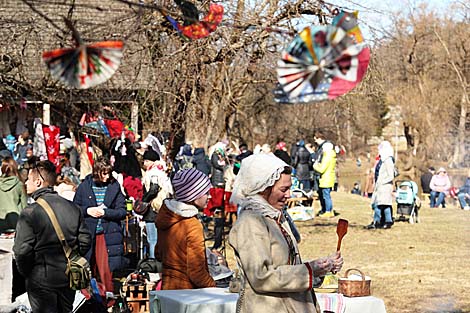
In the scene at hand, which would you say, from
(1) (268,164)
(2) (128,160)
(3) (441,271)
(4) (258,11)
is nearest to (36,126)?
(2) (128,160)

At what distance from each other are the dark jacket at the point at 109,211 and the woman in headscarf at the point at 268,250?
15.6 ft

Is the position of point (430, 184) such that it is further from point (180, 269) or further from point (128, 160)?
point (180, 269)

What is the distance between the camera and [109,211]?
8844 mm

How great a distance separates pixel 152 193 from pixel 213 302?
5662 mm

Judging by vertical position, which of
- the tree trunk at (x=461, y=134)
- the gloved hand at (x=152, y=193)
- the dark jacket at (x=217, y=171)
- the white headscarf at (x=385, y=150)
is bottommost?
the gloved hand at (x=152, y=193)

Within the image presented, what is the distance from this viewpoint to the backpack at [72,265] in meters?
5.91

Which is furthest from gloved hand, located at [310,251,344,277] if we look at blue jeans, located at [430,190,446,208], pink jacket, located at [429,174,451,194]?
blue jeans, located at [430,190,446,208]

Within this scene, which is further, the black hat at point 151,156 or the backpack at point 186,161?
the backpack at point 186,161

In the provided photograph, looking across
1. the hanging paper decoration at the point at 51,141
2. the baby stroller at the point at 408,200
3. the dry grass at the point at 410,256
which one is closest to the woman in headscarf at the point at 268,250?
the dry grass at the point at 410,256

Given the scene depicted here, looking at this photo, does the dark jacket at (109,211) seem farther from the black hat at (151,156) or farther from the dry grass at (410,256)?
the dry grass at (410,256)

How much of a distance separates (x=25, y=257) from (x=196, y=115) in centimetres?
711

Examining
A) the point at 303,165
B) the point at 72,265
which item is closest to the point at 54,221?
the point at 72,265

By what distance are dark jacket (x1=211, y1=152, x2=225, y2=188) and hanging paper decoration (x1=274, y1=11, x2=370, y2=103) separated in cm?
1292

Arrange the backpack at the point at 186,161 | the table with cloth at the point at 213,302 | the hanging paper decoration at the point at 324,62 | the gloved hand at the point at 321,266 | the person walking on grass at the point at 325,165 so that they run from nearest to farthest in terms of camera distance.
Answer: the hanging paper decoration at the point at 324,62 < the gloved hand at the point at 321,266 < the table with cloth at the point at 213,302 < the backpack at the point at 186,161 < the person walking on grass at the point at 325,165
